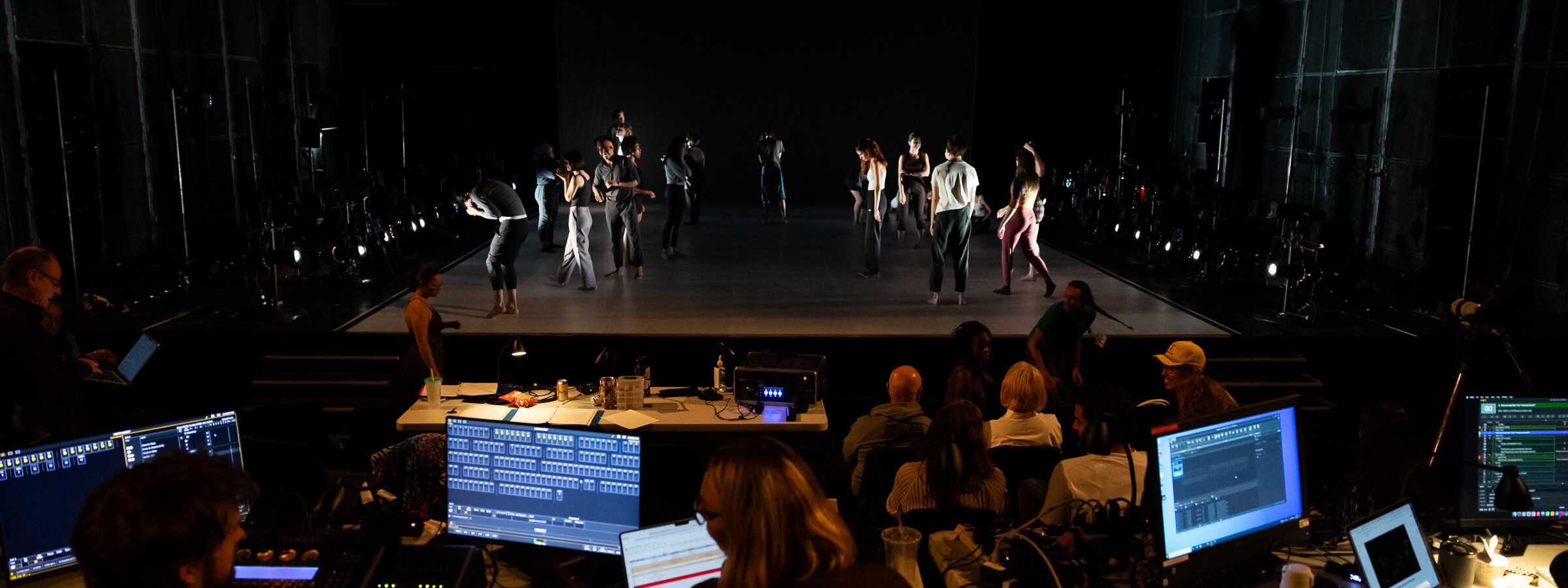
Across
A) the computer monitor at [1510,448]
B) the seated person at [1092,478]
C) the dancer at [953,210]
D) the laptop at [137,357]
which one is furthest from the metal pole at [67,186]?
the computer monitor at [1510,448]

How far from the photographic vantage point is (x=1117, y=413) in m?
3.89

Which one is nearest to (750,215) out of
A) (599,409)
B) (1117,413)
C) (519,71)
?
(519,71)

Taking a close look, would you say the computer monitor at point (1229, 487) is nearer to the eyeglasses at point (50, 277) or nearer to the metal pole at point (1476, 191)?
the eyeglasses at point (50, 277)

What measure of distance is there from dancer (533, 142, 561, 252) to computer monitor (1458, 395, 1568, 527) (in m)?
8.30

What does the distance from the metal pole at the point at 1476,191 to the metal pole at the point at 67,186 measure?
11.1m

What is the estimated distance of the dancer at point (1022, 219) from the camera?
29.0 ft

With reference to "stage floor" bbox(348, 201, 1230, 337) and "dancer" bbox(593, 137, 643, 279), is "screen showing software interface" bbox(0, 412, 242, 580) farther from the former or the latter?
"dancer" bbox(593, 137, 643, 279)

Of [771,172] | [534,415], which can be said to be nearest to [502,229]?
[534,415]

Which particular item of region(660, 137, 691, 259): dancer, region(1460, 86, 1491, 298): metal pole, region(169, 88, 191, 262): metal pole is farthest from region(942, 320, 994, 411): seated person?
region(169, 88, 191, 262): metal pole

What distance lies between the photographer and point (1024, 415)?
465 centimetres

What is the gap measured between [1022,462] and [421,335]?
11.2ft

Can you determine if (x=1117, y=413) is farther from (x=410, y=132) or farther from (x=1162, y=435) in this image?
(x=410, y=132)

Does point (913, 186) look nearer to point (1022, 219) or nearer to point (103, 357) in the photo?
point (1022, 219)

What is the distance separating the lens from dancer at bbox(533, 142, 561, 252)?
10.8m
